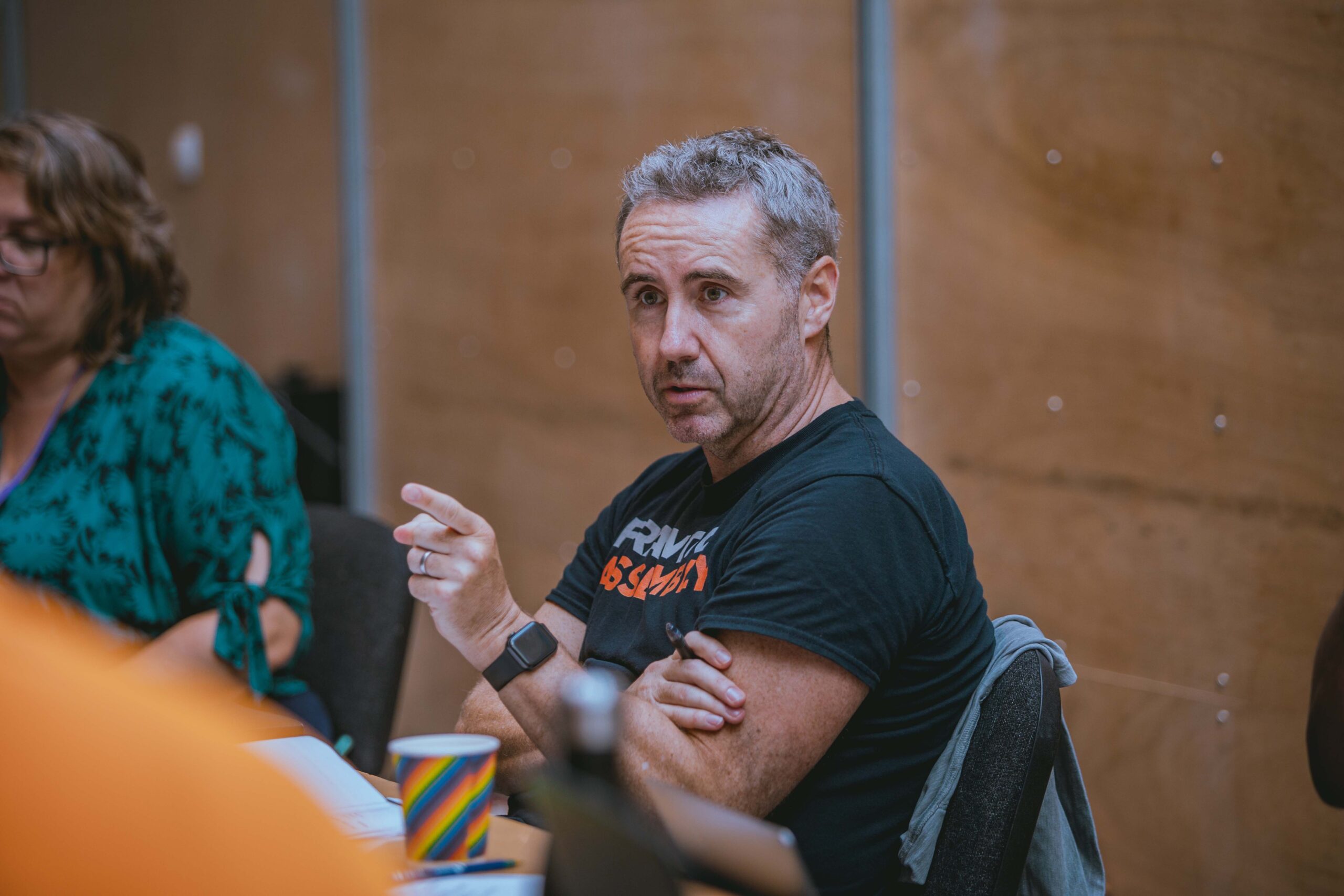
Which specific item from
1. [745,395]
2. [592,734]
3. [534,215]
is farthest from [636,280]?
[534,215]

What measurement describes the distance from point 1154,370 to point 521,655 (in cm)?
134

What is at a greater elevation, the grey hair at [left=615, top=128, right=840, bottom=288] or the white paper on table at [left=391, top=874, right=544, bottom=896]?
the grey hair at [left=615, top=128, right=840, bottom=288]

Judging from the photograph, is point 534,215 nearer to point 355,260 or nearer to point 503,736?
point 355,260

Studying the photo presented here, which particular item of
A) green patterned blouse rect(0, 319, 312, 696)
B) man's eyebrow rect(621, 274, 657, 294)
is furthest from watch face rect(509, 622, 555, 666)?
green patterned blouse rect(0, 319, 312, 696)

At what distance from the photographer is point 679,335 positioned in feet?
4.84

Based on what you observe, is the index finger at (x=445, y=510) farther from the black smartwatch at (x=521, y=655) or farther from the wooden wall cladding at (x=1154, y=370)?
the wooden wall cladding at (x=1154, y=370)

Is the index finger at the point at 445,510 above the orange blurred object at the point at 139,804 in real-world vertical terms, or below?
below

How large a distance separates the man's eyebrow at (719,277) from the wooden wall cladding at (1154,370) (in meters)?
0.98

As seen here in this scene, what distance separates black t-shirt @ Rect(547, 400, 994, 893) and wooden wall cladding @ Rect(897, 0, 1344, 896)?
2.81ft

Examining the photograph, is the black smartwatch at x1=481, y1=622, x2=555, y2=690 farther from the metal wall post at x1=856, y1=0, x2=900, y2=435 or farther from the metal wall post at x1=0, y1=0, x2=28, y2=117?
the metal wall post at x1=0, y1=0, x2=28, y2=117

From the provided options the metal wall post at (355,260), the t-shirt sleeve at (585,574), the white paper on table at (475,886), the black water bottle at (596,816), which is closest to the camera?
the black water bottle at (596,816)

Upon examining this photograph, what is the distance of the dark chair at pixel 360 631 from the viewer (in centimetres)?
193

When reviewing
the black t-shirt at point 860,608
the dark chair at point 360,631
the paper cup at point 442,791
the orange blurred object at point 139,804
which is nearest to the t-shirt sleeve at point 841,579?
the black t-shirt at point 860,608

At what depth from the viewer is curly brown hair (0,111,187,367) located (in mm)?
1986
